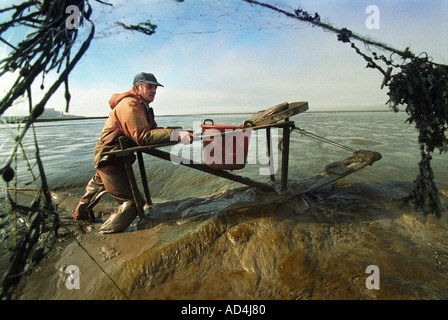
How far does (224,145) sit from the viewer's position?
3453mm

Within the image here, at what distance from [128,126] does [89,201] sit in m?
2.03

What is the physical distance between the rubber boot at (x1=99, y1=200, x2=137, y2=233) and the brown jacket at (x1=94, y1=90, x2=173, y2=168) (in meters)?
0.86

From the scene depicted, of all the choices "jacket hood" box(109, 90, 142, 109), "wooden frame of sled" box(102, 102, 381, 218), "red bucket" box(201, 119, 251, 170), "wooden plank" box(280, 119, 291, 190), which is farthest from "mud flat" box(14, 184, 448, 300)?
"jacket hood" box(109, 90, 142, 109)

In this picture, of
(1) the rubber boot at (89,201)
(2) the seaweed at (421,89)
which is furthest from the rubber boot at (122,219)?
(2) the seaweed at (421,89)

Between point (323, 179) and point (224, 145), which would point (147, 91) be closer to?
point (224, 145)

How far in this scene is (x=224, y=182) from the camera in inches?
280

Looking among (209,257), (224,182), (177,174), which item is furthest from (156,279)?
(177,174)

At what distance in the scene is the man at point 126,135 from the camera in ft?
10.1

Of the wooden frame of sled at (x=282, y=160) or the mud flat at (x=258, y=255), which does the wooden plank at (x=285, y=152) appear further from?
the mud flat at (x=258, y=255)

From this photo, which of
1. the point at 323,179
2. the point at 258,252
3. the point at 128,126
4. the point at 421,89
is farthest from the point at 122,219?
the point at 421,89

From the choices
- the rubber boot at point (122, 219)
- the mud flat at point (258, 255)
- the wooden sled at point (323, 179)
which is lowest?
the mud flat at point (258, 255)

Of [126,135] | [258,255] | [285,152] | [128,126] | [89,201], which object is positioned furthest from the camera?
[89,201]
